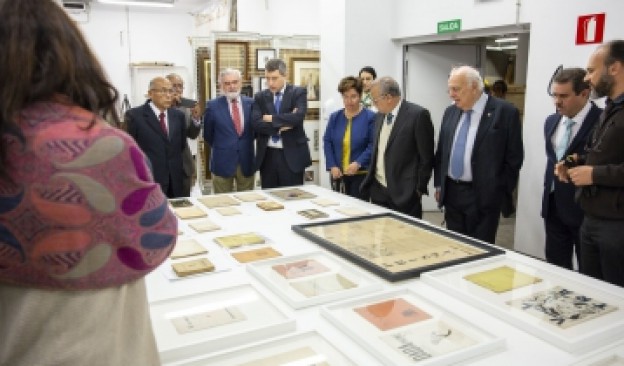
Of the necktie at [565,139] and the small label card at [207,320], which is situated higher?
the necktie at [565,139]

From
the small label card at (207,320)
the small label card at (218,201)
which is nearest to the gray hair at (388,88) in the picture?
the small label card at (218,201)

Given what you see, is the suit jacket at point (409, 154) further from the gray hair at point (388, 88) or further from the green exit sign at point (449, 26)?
the green exit sign at point (449, 26)

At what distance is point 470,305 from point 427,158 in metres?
1.79

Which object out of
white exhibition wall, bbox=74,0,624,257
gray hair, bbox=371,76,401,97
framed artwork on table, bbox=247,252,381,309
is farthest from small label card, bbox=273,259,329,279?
gray hair, bbox=371,76,401,97

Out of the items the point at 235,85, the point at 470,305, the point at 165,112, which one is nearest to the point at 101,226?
the point at 470,305

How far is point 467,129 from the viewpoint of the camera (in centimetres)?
313

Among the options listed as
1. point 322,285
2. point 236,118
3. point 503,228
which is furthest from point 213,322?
point 503,228

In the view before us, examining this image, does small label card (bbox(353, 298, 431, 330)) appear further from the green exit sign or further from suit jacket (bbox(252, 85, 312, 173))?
the green exit sign

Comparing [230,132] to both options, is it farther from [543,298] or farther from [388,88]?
[543,298]

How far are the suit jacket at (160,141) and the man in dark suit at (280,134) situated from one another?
0.72m

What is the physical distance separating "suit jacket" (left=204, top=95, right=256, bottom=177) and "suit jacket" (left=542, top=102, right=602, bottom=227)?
92.3 inches

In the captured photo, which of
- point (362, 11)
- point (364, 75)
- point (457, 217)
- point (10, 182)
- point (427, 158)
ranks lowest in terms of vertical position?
point (457, 217)

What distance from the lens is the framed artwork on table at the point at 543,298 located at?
1383mm

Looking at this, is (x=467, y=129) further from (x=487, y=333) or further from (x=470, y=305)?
(x=487, y=333)
